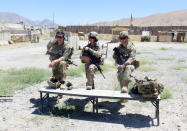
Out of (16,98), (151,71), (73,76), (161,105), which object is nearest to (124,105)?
(161,105)

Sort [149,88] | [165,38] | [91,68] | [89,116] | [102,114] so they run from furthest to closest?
[165,38]
[91,68]
[102,114]
[89,116]
[149,88]

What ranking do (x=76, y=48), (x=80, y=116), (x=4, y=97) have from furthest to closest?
1. (x=76, y=48)
2. (x=4, y=97)
3. (x=80, y=116)

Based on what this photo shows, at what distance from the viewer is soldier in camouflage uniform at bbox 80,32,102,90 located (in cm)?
522

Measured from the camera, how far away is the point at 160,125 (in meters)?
4.24

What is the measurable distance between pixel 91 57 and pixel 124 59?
72cm

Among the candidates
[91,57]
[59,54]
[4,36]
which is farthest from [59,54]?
[4,36]

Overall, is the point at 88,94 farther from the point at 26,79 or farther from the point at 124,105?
the point at 26,79

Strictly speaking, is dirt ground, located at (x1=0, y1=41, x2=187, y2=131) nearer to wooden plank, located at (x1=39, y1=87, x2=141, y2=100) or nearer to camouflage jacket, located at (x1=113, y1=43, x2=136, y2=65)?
wooden plank, located at (x1=39, y1=87, x2=141, y2=100)

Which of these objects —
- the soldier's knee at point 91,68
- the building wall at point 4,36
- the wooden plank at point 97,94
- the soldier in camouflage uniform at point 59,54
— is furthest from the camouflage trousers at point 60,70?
the building wall at point 4,36

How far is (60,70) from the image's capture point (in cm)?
554

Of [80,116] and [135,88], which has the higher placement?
[135,88]

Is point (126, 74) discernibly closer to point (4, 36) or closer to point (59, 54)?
point (59, 54)

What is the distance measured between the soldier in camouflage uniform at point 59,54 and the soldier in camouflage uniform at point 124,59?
114cm

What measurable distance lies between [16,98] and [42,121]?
5.67 feet
